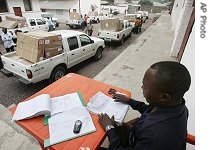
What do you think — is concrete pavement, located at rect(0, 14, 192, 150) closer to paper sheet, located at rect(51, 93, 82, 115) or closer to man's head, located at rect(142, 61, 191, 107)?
paper sheet, located at rect(51, 93, 82, 115)

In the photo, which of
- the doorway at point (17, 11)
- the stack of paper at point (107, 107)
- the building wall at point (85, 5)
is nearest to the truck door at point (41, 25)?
the doorway at point (17, 11)

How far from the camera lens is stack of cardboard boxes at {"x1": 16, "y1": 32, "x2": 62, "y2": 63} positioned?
4.97m

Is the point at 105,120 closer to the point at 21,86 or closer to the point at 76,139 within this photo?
the point at 76,139

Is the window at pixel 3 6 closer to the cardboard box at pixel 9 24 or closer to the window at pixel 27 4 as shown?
the window at pixel 27 4

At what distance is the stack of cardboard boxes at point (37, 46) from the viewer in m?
4.97

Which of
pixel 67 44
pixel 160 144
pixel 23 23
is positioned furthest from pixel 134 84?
pixel 23 23

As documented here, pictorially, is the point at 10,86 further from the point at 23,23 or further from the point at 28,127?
the point at 23,23

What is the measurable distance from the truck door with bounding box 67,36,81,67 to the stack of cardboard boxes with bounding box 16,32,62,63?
643mm

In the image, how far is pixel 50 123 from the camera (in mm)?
2008

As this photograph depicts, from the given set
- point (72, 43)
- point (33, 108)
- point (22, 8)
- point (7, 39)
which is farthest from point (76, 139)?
point (22, 8)

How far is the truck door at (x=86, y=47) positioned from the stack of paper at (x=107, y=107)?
15.8 ft

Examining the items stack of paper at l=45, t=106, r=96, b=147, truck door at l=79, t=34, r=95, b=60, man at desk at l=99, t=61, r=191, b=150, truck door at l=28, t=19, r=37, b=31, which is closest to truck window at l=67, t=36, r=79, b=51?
truck door at l=79, t=34, r=95, b=60
